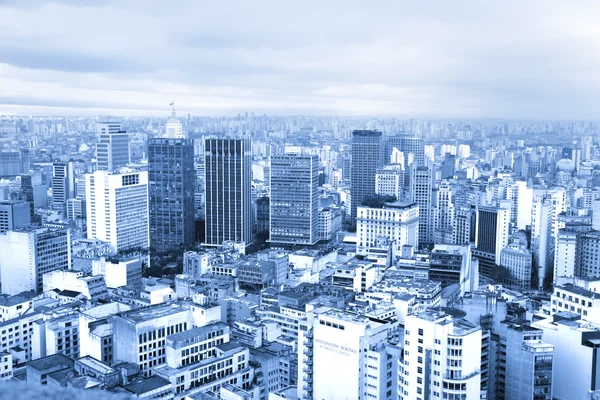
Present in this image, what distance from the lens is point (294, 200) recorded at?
48.0ft

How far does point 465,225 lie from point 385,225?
2.46 m

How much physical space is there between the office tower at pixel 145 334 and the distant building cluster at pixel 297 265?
21 millimetres

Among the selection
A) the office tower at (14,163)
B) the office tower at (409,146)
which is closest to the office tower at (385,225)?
the office tower at (409,146)

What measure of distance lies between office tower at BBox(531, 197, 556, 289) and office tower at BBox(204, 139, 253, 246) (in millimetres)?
6086

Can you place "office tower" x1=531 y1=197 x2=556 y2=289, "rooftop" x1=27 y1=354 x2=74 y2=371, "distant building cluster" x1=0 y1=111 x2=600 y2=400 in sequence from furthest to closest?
"office tower" x1=531 y1=197 x2=556 y2=289
"rooftop" x1=27 y1=354 x2=74 y2=371
"distant building cluster" x1=0 y1=111 x2=600 y2=400

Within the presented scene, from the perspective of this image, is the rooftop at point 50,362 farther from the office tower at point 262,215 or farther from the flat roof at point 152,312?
the office tower at point 262,215

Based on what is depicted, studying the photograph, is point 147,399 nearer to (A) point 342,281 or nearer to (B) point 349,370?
Result: (B) point 349,370

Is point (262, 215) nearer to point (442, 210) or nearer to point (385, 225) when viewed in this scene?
point (442, 210)

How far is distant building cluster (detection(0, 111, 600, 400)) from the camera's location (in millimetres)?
5406

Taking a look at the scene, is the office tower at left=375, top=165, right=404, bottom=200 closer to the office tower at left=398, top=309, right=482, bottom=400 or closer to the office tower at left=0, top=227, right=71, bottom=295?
the office tower at left=0, top=227, right=71, bottom=295

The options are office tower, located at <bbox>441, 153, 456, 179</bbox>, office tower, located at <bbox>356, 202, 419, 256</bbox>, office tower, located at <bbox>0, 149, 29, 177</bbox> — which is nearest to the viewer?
office tower, located at <bbox>356, 202, 419, 256</bbox>

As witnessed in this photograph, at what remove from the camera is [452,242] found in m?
14.1

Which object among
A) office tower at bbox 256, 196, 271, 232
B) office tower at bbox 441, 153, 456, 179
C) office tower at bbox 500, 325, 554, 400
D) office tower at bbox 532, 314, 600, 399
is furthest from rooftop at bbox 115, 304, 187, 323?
office tower at bbox 441, 153, 456, 179

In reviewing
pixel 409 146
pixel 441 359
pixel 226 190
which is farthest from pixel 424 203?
pixel 441 359
